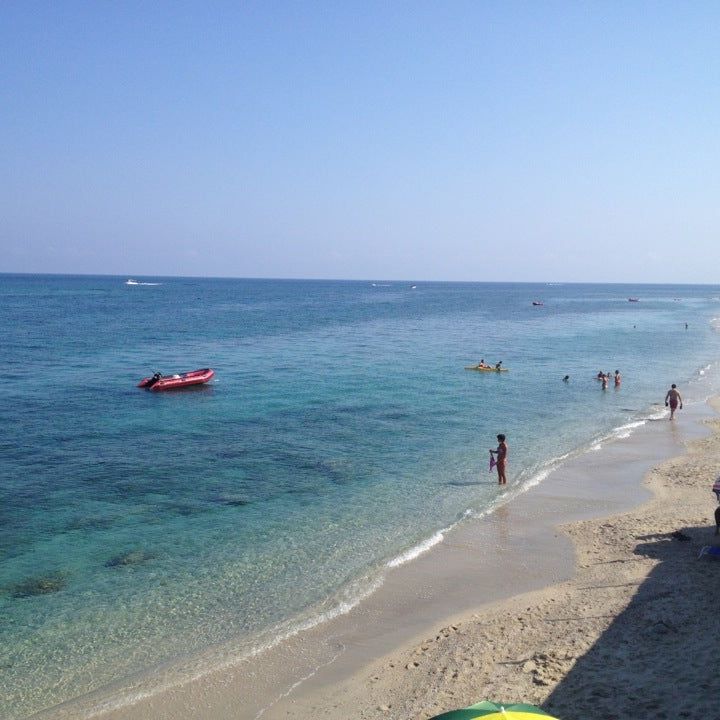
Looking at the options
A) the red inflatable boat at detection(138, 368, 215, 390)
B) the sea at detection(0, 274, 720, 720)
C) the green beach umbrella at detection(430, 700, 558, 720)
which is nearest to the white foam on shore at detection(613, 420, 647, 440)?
the sea at detection(0, 274, 720, 720)

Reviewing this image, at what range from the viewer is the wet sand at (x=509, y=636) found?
31.9 ft

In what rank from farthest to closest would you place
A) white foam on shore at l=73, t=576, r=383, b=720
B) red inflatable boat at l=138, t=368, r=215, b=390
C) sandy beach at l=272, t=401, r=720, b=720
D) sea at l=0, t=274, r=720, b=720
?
red inflatable boat at l=138, t=368, r=215, b=390 → sea at l=0, t=274, r=720, b=720 → white foam on shore at l=73, t=576, r=383, b=720 → sandy beach at l=272, t=401, r=720, b=720

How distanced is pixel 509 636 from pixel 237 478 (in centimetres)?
1159

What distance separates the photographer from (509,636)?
37.8ft

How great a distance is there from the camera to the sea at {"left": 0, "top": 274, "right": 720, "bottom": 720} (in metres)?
12.5

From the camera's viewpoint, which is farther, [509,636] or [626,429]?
[626,429]

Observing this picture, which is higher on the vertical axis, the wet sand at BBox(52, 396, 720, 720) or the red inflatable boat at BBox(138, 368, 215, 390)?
the red inflatable boat at BBox(138, 368, 215, 390)

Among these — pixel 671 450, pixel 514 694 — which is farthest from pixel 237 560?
pixel 671 450

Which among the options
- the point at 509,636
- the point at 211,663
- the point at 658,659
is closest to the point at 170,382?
the point at 211,663

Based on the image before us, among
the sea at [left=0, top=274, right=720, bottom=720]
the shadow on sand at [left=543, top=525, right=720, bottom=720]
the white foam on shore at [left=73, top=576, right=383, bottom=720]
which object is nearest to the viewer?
the shadow on sand at [left=543, top=525, right=720, bottom=720]

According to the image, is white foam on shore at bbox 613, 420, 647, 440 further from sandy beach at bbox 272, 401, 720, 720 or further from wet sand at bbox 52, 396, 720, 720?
sandy beach at bbox 272, 401, 720, 720

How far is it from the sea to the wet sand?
0.73 meters

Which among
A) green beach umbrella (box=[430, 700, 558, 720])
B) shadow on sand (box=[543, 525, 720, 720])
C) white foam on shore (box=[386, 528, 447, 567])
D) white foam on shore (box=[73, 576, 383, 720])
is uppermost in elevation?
green beach umbrella (box=[430, 700, 558, 720])

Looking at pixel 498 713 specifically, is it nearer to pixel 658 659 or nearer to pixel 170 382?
pixel 658 659
